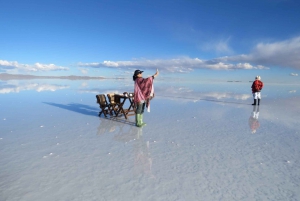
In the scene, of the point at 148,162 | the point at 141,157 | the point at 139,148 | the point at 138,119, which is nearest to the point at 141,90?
the point at 138,119

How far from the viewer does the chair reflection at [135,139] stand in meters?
4.92

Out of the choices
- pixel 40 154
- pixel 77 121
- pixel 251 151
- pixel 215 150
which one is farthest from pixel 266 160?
pixel 77 121

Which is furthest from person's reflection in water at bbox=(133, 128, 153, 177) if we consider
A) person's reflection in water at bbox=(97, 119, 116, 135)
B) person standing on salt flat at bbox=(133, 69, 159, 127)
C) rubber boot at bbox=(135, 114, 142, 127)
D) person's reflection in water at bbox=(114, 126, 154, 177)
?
person standing on salt flat at bbox=(133, 69, 159, 127)

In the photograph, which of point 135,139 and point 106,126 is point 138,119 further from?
point 135,139

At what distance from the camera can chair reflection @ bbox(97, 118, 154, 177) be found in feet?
16.1

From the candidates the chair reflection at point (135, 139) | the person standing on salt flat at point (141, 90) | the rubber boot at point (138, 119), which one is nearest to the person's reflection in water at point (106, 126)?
the chair reflection at point (135, 139)

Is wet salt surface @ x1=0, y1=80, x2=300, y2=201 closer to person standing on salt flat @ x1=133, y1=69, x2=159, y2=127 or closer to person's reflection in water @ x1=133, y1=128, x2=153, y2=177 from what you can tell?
person's reflection in water @ x1=133, y1=128, x2=153, y2=177

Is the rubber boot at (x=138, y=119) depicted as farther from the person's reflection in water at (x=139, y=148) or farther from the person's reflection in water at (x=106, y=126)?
the person's reflection in water at (x=106, y=126)

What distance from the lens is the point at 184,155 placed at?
561cm

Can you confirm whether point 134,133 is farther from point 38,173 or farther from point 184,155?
point 38,173

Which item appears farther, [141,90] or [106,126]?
[106,126]

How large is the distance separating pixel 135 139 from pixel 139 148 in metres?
0.92

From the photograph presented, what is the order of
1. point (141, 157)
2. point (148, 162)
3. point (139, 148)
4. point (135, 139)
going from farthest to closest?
1. point (135, 139)
2. point (139, 148)
3. point (141, 157)
4. point (148, 162)

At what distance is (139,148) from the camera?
20.2 feet
